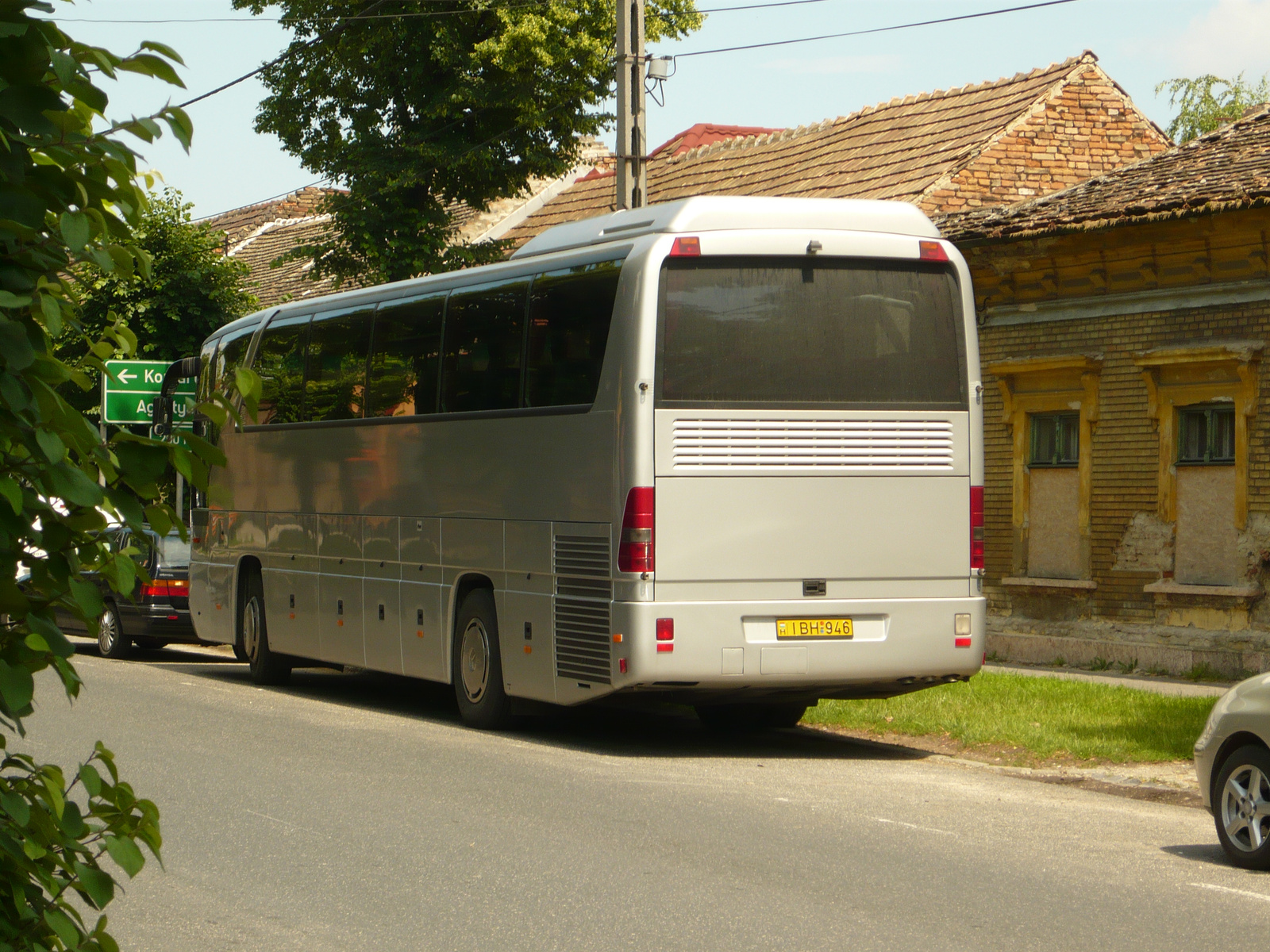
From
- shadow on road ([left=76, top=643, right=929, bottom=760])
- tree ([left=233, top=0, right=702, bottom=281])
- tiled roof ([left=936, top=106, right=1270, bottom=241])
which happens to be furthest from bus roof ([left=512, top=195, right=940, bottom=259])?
tree ([left=233, top=0, right=702, bottom=281])

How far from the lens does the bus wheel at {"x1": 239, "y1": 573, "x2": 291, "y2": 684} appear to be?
57.6 ft

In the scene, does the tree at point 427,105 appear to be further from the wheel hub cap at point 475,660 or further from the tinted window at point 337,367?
the wheel hub cap at point 475,660

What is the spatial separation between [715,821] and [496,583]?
179 inches

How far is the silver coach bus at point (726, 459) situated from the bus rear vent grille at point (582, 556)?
2cm

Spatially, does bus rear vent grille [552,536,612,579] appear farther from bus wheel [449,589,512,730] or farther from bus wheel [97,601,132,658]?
bus wheel [97,601,132,658]

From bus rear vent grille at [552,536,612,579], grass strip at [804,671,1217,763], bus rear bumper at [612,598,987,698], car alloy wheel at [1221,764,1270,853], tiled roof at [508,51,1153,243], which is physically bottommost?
grass strip at [804,671,1217,763]

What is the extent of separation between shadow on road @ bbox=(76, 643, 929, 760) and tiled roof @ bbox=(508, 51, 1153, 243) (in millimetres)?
11766

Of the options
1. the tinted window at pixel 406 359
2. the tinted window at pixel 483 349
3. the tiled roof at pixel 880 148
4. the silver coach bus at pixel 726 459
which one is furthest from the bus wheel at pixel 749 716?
the tiled roof at pixel 880 148

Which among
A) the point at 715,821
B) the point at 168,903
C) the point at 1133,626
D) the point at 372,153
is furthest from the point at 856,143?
the point at 168,903

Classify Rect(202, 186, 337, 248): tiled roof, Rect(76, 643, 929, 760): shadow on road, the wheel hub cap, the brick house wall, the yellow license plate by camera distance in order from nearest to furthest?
the yellow license plate, Rect(76, 643, 929, 760): shadow on road, the wheel hub cap, the brick house wall, Rect(202, 186, 337, 248): tiled roof

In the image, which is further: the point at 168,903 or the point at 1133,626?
the point at 1133,626

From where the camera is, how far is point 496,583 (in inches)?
523

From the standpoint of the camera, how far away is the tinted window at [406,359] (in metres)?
14.3

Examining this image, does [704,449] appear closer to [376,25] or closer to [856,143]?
[376,25]
